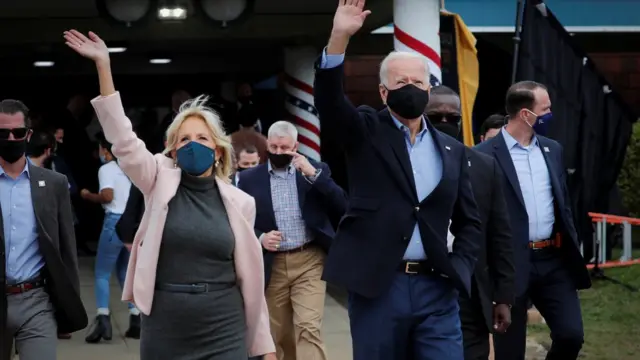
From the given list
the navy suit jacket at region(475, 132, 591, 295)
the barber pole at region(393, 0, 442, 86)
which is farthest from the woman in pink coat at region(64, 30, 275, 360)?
the barber pole at region(393, 0, 442, 86)

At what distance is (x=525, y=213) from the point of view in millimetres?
7348

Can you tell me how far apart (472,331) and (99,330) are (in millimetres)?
4845

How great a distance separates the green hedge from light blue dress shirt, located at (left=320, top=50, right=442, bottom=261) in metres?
11.5

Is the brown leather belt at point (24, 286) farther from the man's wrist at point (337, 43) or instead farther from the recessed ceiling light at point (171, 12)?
the recessed ceiling light at point (171, 12)

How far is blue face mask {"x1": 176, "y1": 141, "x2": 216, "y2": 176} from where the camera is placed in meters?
5.61

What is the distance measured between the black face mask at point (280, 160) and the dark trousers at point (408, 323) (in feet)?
8.84

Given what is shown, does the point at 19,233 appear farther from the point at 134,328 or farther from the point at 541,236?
the point at 134,328

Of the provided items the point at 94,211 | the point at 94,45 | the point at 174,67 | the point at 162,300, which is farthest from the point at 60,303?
the point at 174,67

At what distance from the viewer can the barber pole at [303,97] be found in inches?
707

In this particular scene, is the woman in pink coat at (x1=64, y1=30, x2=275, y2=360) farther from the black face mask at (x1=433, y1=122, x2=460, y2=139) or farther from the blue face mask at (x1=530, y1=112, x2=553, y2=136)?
the blue face mask at (x1=530, y1=112, x2=553, y2=136)

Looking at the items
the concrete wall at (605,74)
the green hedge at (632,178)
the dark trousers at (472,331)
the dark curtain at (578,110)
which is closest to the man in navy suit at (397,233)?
the dark trousers at (472,331)

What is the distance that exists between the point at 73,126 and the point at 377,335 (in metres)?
13.0

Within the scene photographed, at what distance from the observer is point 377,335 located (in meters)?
5.49

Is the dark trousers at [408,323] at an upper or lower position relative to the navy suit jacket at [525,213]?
lower
